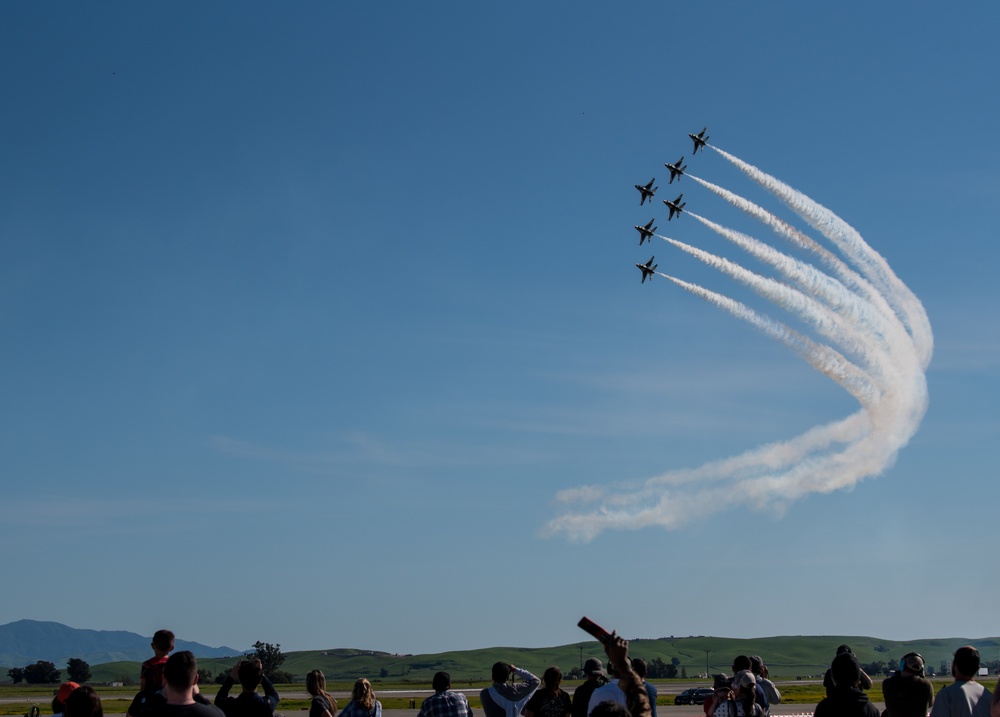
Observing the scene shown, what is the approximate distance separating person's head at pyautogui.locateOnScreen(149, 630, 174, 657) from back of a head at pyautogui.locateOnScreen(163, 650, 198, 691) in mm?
3588

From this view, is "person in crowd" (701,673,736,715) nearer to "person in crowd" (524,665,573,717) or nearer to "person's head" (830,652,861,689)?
"person's head" (830,652,861,689)

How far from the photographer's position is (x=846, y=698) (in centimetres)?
1249

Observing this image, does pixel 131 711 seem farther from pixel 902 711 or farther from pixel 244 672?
pixel 902 711

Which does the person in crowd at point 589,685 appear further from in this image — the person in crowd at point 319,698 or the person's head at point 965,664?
the person's head at point 965,664

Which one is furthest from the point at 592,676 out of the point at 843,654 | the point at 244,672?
the point at 244,672

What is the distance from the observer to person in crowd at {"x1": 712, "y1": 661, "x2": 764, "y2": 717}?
12312 millimetres

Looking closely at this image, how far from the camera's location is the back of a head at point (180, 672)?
921 cm

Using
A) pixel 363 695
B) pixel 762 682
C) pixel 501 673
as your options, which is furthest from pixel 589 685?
pixel 762 682

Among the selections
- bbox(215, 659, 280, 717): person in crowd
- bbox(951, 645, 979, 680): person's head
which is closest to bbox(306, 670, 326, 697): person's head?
bbox(215, 659, 280, 717): person in crowd

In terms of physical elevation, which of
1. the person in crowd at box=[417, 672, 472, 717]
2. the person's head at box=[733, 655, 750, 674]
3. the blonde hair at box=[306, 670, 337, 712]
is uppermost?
the person's head at box=[733, 655, 750, 674]

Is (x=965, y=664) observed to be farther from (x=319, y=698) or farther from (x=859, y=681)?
(x=319, y=698)

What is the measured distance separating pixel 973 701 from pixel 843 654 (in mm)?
1633

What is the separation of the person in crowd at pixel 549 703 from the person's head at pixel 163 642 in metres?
5.15

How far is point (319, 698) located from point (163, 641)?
2.90 meters
